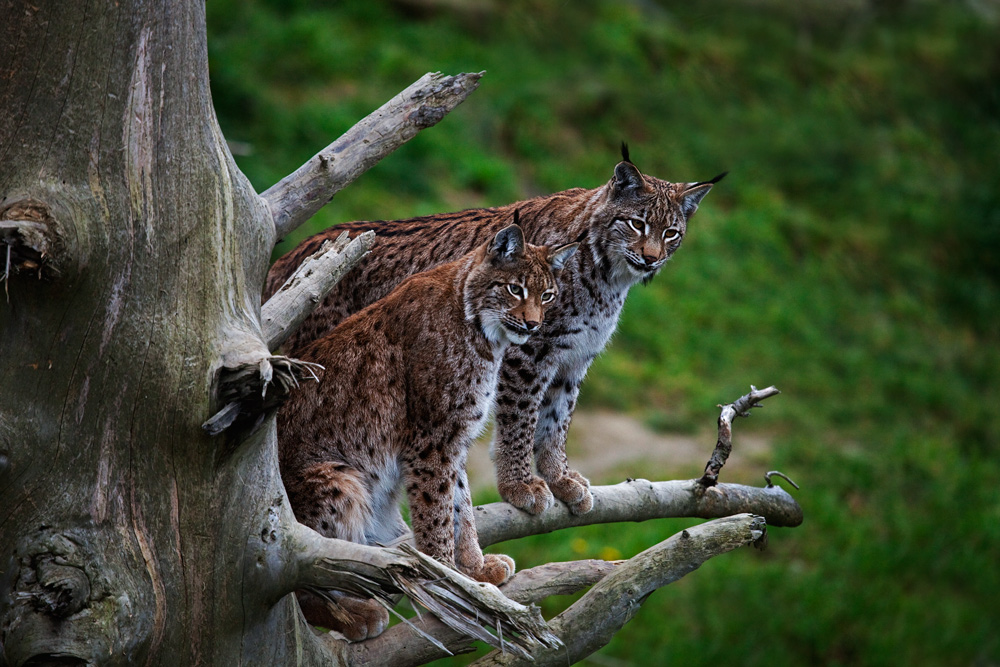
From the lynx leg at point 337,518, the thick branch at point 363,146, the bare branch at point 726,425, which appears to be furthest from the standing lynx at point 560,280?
the thick branch at point 363,146

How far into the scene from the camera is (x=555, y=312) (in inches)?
224

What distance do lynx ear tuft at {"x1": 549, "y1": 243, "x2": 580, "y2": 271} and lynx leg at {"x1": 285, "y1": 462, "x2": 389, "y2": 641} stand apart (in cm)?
147

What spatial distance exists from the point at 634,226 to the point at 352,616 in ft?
8.30

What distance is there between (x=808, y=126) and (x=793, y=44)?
2244 millimetres

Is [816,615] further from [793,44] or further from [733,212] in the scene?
[793,44]

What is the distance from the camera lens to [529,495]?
5645 millimetres

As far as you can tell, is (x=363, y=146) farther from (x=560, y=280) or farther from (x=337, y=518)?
(x=560, y=280)

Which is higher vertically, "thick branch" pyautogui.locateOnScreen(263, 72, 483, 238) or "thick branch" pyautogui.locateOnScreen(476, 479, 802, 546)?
"thick branch" pyautogui.locateOnScreen(263, 72, 483, 238)

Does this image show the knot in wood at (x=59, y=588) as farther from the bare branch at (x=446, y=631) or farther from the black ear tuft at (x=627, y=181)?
the black ear tuft at (x=627, y=181)

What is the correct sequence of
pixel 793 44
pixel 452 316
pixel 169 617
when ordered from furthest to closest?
pixel 793 44 < pixel 452 316 < pixel 169 617

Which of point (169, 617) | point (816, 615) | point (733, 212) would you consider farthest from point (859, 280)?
point (169, 617)

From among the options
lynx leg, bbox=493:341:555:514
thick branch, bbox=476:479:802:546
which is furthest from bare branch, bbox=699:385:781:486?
lynx leg, bbox=493:341:555:514

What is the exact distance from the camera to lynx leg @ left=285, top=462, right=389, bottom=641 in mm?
4473

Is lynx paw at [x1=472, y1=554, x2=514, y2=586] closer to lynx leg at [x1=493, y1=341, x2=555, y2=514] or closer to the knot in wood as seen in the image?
lynx leg at [x1=493, y1=341, x2=555, y2=514]
